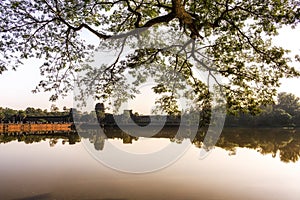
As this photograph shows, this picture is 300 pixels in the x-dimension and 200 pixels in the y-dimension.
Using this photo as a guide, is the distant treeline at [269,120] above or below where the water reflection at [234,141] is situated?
above

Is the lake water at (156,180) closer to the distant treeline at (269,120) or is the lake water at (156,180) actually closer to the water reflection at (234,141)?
the water reflection at (234,141)

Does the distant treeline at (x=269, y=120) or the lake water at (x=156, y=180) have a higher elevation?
the distant treeline at (x=269, y=120)

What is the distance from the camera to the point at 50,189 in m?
10.6

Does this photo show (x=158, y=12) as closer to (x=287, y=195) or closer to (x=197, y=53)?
(x=197, y=53)

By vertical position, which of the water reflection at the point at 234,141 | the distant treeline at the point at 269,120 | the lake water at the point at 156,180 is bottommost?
the lake water at the point at 156,180

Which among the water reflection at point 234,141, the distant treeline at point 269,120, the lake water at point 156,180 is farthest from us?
the distant treeline at point 269,120

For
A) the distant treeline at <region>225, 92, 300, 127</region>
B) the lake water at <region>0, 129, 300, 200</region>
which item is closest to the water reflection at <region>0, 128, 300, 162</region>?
the lake water at <region>0, 129, 300, 200</region>

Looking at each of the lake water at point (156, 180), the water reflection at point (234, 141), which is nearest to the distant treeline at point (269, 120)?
the water reflection at point (234, 141)

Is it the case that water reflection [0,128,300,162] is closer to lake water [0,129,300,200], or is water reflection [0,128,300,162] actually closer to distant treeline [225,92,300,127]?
lake water [0,129,300,200]

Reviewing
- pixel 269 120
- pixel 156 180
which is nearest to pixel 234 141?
pixel 156 180

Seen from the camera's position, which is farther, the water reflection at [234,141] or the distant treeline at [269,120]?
the distant treeline at [269,120]

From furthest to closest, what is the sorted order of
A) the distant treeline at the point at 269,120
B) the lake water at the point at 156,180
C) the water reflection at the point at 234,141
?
the distant treeline at the point at 269,120
the water reflection at the point at 234,141
the lake water at the point at 156,180

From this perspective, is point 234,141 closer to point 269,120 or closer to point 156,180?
point 156,180

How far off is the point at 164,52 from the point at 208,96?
76.7 inches
